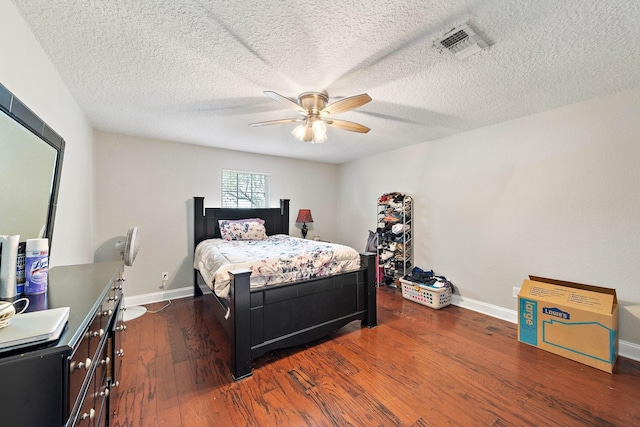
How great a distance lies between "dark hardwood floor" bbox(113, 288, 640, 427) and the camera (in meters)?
1.58

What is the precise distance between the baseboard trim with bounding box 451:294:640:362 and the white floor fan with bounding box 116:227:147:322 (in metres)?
3.83

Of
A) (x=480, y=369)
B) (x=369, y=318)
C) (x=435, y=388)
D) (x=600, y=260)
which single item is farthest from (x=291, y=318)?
(x=600, y=260)

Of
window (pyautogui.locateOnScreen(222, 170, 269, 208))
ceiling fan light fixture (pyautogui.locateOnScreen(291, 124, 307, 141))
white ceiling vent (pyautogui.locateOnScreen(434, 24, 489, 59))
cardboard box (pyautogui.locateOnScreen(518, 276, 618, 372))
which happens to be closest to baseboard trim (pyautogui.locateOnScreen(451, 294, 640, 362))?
cardboard box (pyautogui.locateOnScreen(518, 276, 618, 372))

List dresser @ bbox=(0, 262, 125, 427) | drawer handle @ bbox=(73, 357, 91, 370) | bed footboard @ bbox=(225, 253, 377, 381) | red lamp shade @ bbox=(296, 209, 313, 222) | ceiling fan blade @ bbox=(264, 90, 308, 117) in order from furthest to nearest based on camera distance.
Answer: red lamp shade @ bbox=(296, 209, 313, 222), bed footboard @ bbox=(225, 253, 377, 381), ceiling fan blade @ bbox=(264, 90, 308, 117), drawer handle @ bbox=(73, 357, 91, 370), dresser @ bbox=(0, 262, 125, 427)

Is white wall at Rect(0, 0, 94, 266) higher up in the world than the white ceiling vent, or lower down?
lower down

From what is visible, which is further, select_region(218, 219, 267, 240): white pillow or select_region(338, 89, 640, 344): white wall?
select_region(218, 219, 267, 240): white pillow

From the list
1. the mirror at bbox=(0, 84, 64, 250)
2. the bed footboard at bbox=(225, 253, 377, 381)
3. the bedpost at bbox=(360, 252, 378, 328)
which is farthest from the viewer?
the bedpost at bbox=(360, 252, 378, 328)

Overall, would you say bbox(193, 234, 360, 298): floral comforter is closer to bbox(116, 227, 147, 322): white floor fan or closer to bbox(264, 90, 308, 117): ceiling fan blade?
bbox(116, 227, 147, 322): white floor fan

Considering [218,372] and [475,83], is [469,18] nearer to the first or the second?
[475,83]

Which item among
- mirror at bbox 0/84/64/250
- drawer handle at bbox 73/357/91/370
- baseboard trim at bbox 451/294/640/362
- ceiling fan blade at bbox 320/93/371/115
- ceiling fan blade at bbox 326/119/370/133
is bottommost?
baseboard trim at bbox 451/294/640/362

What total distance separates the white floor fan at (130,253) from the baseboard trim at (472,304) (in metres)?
0.15

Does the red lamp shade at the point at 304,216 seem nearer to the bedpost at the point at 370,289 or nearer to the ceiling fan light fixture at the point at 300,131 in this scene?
the bedpost at the point at 370,289

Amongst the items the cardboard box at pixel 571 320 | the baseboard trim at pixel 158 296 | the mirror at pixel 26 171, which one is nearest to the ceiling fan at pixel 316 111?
the mirror at pixel 26 171

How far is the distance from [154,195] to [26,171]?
2.42 metres
